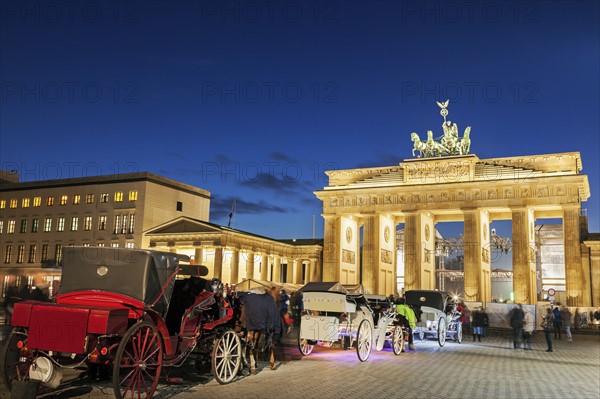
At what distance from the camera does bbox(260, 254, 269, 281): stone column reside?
211 ft

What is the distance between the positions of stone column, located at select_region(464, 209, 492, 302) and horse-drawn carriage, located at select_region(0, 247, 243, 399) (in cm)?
4204

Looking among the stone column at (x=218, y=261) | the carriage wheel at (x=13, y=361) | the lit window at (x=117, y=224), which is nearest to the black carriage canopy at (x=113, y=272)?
the carriage wheel at (x=13, y=361)

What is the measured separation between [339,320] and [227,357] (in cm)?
646

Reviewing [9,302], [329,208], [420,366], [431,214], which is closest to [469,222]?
[431,214]

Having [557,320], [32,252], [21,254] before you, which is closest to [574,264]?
[557,320]

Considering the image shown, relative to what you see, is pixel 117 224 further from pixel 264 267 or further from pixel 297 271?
pixel 297 271

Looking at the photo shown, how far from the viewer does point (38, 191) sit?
66062 mm

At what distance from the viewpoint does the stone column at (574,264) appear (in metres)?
46.0

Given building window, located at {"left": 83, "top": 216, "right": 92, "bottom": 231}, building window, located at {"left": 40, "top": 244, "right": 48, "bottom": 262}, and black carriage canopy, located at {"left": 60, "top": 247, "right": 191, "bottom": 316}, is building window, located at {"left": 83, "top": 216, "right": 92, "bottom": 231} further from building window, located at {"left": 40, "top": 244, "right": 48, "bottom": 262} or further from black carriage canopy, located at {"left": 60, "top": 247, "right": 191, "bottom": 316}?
black carriage canopy, located at {"left": 60, "top": 247, "right": 191, "bottom": 316}

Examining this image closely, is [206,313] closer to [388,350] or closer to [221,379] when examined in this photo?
[221,379]

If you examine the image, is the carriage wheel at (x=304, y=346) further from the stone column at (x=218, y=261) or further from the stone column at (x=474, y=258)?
the stone column at (x=218, y=261)

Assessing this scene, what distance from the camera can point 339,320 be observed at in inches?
703

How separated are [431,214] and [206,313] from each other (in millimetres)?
47211

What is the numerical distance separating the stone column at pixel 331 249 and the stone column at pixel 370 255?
2675 millimetres
